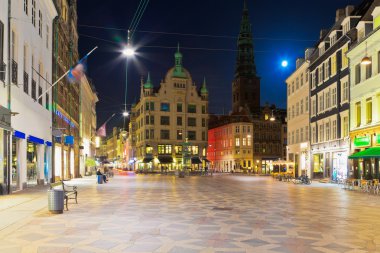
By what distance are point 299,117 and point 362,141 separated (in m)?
22.8

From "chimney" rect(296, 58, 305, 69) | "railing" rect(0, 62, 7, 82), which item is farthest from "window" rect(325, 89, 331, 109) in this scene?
"railing" rect(0, 62, 7, 82)

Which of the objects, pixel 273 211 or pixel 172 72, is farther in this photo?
pixel 172 72

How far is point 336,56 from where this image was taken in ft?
141

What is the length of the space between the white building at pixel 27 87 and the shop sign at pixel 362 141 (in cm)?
2365

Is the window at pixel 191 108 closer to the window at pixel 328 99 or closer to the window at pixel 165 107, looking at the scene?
the window at pixel 165 107

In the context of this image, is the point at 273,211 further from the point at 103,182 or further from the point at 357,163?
the point at 103,182

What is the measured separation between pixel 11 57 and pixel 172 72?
242 ft

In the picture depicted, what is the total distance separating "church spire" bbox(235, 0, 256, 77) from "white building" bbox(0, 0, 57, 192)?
106 meters

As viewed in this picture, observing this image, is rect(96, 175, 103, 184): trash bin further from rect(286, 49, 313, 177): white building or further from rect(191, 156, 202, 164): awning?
rect(191, 156, 202, 164): awning

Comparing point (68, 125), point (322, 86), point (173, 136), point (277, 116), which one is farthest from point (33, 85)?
point (277, 116)

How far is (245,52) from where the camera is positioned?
142500 mm

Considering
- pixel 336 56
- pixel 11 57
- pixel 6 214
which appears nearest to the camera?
pixel 6 214

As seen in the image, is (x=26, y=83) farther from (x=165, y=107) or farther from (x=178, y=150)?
(x=178, y=150)

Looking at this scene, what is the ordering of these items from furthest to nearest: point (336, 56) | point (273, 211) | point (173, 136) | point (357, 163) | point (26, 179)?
point (173, 136), point (336, 56), point (357, 163), point (26, 179), point (273, 211)
